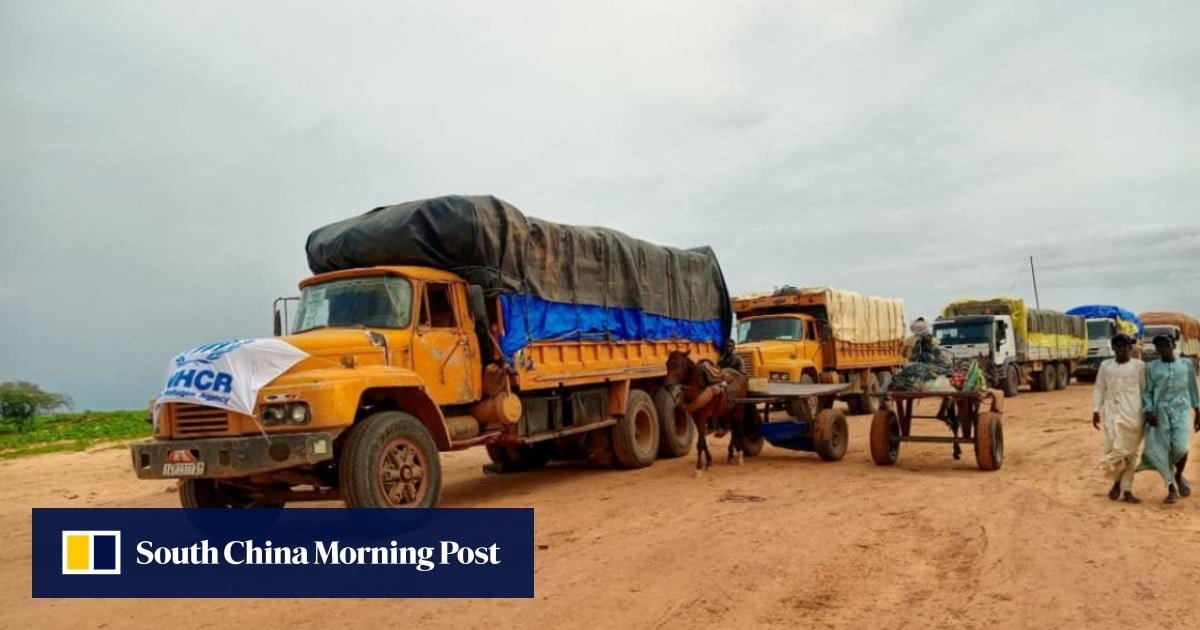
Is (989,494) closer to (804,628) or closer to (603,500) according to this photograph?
(603,500)

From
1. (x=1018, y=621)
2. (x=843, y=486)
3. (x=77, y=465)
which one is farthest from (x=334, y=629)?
(x=77, y=465)

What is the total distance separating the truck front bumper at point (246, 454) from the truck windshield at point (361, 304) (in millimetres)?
1880

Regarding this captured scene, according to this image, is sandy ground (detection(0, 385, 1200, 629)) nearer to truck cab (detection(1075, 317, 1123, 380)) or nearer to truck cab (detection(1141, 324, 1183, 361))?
truck cab (detection(1141, 324, 1183, 361))

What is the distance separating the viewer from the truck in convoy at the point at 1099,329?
34.2 m

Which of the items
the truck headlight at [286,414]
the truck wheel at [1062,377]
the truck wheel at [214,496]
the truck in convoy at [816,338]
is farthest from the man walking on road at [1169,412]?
the truck wheel at [1062,377]

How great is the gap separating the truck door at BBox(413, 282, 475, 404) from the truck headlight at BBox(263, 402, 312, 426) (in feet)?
5.26

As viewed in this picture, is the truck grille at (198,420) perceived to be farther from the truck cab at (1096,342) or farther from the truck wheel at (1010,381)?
the truck cab at (1096,342)

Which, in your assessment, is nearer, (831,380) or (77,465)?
(77,465)

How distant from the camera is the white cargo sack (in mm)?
7020

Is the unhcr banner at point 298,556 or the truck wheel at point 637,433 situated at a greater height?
the truck wheel at point 637,433

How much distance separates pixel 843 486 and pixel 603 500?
2.76 meters

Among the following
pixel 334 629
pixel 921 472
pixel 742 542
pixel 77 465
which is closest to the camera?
pixel 334 629

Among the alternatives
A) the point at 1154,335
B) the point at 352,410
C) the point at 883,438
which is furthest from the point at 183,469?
the point at 1154,335

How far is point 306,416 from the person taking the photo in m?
7.06
